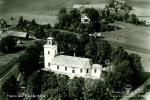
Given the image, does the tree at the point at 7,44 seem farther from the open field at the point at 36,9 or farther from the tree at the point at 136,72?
the tree at the point at 136,72

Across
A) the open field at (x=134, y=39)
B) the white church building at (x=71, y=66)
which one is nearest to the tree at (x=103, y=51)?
the white church building at (x=71, y=66)

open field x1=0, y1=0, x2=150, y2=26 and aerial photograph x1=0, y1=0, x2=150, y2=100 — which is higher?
open field x1=0, y1=0, x2=150, y2=26

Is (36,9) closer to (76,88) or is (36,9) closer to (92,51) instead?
(92,51)

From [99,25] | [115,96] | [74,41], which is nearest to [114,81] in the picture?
[115,96]

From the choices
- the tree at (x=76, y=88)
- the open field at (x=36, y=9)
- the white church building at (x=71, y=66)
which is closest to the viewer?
the tree at (x=76, y=88)

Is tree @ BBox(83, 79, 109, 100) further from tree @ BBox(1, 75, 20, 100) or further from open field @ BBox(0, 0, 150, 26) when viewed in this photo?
open field @ BBox(0, 0, 150, 26)

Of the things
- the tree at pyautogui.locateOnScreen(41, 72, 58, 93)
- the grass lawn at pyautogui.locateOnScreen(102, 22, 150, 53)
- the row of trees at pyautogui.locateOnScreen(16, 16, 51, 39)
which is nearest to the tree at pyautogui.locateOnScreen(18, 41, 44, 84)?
the tree at pyautogui.locateOnScreen(41, 72, 58, 93)

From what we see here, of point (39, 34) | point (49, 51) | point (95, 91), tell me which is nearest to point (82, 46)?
point (49, 51)

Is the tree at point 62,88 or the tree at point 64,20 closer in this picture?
the tree at point 62,88
